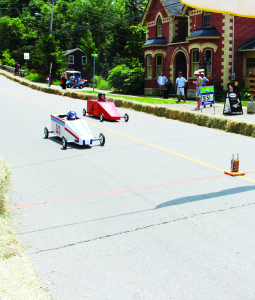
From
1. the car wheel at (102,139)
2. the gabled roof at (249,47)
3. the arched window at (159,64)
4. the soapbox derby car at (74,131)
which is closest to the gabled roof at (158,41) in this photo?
the arched window at (159,64)

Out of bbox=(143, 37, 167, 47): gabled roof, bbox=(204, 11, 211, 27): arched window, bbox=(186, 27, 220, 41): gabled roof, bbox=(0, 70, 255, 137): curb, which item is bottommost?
bbox=(0, 70, 255, 137): curb

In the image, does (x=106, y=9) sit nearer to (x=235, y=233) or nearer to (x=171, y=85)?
(x=171, y=85)

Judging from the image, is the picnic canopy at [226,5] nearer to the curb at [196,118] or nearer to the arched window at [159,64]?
the curb at [196,118]

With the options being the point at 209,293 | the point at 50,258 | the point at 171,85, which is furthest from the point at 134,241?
the point at 171,85

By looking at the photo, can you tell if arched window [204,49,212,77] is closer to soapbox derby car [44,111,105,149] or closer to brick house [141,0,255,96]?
brick house [141,0,255,96]

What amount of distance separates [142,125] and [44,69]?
39033 millimetres

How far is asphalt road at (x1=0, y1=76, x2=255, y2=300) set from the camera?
14.6 ft

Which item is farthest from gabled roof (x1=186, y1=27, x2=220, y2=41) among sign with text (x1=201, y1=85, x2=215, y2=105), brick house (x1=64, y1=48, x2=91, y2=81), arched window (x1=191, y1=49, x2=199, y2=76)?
brick house (x1=64, y1=48, x2=91, y2=81)

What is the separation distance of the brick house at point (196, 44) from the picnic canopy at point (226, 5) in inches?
776

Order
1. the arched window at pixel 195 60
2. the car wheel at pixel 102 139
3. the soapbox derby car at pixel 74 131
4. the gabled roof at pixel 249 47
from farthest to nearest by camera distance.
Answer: the arched window at pixel 195 60, the gabled roof at pixel 249 47, the car wheel at pixel 102 139, the soapbox derby car at pixel 74 131

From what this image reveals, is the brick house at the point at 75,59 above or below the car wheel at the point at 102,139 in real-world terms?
above

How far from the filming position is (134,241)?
5.55 m

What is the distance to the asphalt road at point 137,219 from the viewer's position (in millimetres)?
4461

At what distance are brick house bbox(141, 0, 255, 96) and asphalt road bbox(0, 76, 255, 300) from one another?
18502 millimetres
